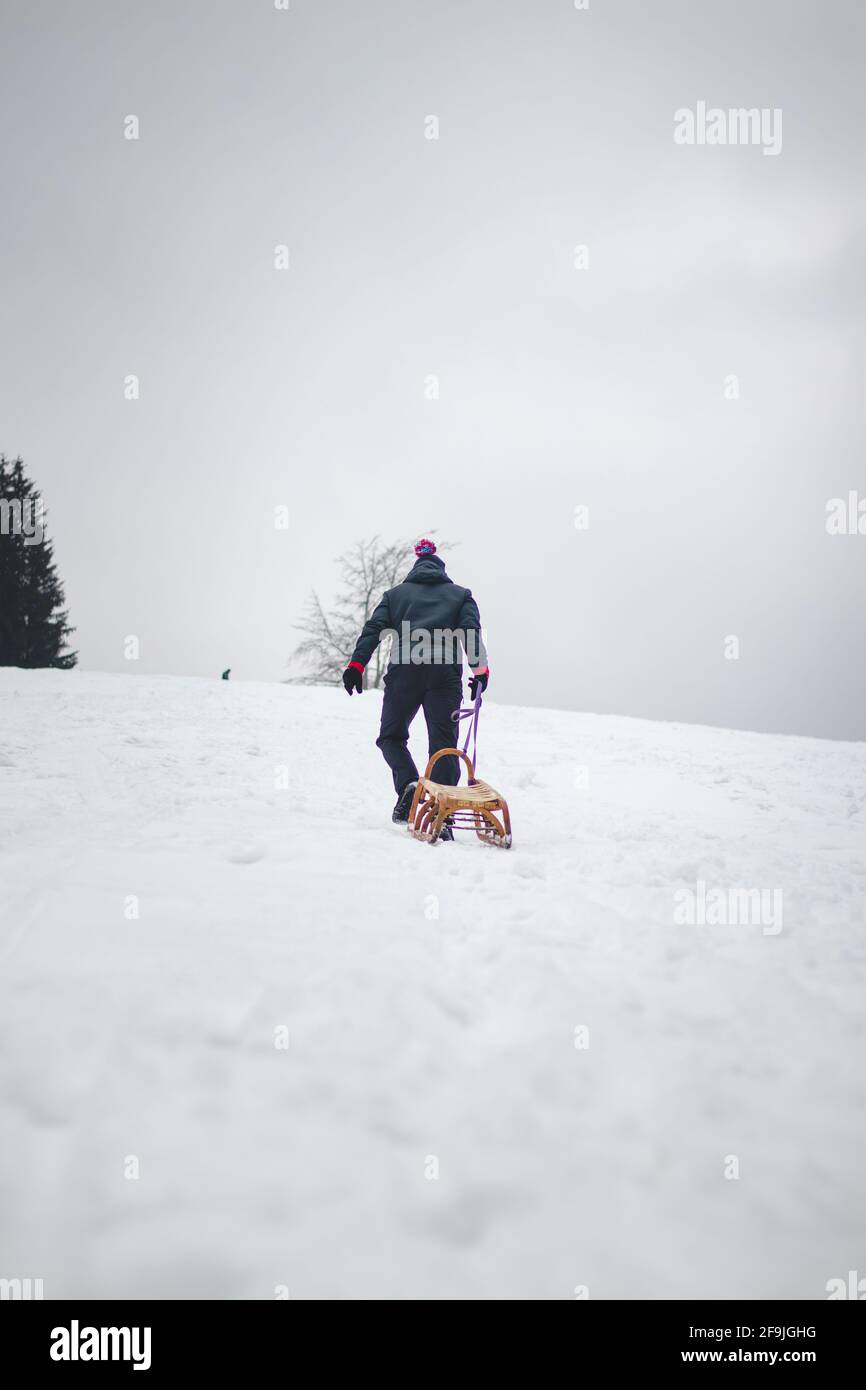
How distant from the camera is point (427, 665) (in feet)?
17.9

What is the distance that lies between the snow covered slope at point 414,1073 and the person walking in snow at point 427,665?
1619 mm

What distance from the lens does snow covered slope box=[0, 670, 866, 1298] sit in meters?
1.37

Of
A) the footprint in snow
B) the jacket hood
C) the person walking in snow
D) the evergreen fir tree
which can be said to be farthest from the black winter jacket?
the evergreen fir tree

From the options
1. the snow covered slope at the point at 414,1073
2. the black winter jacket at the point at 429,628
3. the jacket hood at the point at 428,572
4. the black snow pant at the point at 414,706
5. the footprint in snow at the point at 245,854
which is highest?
the jacket hood at the point at 428,572

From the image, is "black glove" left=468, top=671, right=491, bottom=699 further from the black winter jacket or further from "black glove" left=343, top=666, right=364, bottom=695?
"black glove" left=343, top=666, right=364, bottom=695

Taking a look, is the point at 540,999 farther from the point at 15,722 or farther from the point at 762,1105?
the point at 15,722

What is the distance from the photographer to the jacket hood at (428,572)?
5.76 metres

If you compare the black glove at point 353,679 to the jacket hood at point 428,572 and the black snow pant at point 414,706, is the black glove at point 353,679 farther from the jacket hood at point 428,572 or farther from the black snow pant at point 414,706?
the jacket hood at point 428,572

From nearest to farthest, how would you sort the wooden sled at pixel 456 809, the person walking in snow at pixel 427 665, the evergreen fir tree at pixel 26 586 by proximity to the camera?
1. the wooden sled at pixel 456 809
2. the person walking in snow at pixel 427 665
3. the evergreen fir tree at pixel 26 586

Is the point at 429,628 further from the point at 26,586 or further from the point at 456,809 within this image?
the point at 26,586

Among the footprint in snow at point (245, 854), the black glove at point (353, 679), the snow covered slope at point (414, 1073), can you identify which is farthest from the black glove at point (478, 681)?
the footprint in snow at point (245, 854)

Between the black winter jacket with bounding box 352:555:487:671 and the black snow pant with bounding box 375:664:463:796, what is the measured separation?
0.31 ft

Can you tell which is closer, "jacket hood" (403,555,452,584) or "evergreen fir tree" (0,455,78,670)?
"jacket hood" (403,555,452,584)

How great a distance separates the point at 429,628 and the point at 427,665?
A: 0.32m
